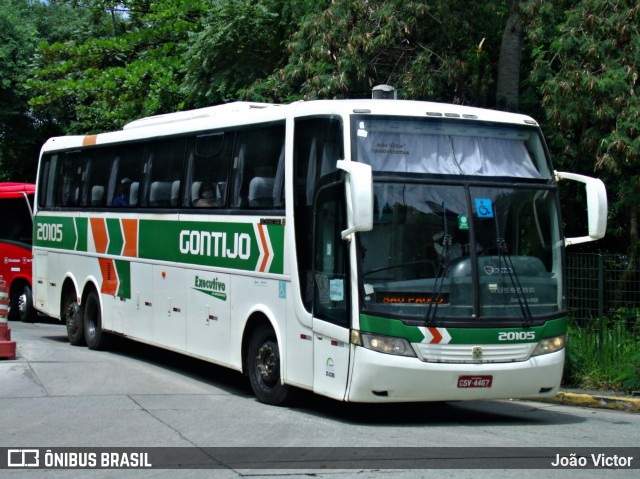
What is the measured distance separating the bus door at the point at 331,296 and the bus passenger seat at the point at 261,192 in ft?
3.67

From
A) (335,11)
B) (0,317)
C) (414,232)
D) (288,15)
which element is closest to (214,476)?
(414,232)

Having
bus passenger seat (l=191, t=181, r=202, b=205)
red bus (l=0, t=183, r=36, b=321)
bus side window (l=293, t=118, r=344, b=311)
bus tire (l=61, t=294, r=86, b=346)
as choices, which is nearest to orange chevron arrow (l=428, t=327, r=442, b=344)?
bus side window (l=293, t=118, r=344, b=311)

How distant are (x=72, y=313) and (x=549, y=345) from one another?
976cm

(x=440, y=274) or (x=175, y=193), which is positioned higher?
(x=175, y=193)

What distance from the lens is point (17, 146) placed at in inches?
1356

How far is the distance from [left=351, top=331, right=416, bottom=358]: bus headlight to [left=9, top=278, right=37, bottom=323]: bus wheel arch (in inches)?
605

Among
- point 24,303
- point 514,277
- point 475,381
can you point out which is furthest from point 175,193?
point 24,303

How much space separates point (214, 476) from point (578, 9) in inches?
405

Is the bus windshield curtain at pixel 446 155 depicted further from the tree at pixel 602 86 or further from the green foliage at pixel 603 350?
the tree at pixel 602 86

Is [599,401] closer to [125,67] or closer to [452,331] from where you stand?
[452,331]

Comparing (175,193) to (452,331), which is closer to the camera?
(452,331)

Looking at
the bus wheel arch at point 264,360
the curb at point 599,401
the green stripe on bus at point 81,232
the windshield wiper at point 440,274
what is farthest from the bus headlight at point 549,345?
the green stripe on bus at point 81,232

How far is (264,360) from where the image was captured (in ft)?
37.2

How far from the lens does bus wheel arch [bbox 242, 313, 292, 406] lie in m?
11.0
